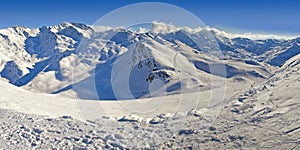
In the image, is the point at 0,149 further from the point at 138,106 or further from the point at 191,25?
the point at 191,25

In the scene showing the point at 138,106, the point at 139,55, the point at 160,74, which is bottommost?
the point at 139,55

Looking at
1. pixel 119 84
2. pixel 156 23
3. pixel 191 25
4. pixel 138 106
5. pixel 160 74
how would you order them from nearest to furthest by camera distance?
1. pixel 191 25
2. pixel 156 23
3. pixel 160 74
4. pixel 119 84
5. pixel 138 106

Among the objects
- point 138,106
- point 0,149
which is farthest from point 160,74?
point 0,149

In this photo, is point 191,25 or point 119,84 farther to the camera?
point 119,84

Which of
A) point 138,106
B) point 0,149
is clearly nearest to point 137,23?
point 138,106

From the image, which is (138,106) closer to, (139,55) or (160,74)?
(160,74)

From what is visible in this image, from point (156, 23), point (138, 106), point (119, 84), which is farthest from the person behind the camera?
point (138, 106)

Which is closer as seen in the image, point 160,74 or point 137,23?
point 137,23

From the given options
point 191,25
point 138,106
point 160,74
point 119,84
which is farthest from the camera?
point 138,106

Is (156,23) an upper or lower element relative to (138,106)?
lower
